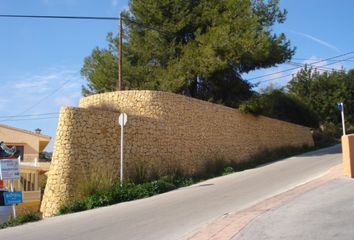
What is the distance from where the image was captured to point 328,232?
27.2ft

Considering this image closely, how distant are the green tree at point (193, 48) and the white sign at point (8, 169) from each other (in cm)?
1284

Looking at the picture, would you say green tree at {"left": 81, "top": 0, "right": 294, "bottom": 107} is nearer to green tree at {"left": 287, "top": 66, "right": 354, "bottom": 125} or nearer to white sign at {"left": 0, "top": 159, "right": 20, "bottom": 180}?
white sign at {"left": 0, "top": 159, "right": 20, "bottom": 180}

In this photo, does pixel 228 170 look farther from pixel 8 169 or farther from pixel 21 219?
pixel 21 219

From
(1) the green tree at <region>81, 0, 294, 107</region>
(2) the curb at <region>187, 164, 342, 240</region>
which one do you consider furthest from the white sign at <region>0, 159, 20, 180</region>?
(1) the green tree at <region>81, 0, 294, 107</region>

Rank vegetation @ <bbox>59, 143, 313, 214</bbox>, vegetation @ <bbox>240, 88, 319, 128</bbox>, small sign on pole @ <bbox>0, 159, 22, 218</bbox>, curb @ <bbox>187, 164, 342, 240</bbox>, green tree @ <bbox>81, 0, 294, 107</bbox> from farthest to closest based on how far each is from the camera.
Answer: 1. vegetation @ <bbox>240, 88, 319, 128</bbox>
2. green tree @ <bbox>81, 0, 294, 107</bbox>
3. vegetation @ <bbox>59, 143, 313, 214</bbox>
4. small sign on pole @ <bbox>0, 159, 22, 218</bbox>
5. curb @ <bbox>187, 164, 342, 240</bbox>

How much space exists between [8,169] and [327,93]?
3947cm

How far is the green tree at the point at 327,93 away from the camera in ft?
159

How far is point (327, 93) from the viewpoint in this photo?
48781mm

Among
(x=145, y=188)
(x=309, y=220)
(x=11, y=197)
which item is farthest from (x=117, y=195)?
(x=309, y=220)

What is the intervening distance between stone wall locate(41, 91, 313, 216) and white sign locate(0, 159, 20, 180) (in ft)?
5.90

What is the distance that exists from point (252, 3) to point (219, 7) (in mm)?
2554

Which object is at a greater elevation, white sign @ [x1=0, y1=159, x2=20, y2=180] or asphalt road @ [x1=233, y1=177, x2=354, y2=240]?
white sign @ [x1=0, y1=159, x2=20, y2=180]

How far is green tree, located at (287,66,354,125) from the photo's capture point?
48.4 m

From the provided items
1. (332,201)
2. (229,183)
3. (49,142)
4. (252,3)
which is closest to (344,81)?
(252,3)
